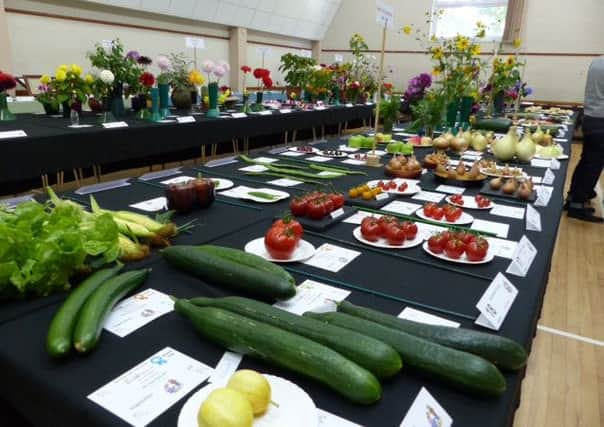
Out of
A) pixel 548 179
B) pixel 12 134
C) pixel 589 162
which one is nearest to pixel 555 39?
pixel 589 162

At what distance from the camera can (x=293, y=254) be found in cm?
118

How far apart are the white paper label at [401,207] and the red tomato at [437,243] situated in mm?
351

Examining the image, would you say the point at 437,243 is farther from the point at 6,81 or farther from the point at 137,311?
the point at 6,81

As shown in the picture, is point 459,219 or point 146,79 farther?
point 146,79

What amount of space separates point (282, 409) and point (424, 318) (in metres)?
0.41

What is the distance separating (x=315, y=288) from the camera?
104cm

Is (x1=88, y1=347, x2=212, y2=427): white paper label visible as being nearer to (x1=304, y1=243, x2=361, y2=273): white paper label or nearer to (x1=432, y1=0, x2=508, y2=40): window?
(x1=304, y1=243, x2=361, y2=273): white paper label

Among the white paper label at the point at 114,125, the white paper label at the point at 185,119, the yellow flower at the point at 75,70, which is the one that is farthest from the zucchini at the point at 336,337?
the white paper label at the point at 185,119

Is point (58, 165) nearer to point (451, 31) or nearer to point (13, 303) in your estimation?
Result: point (13, 303)

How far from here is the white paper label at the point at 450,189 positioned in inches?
76.5

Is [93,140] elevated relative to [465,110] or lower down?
lower down

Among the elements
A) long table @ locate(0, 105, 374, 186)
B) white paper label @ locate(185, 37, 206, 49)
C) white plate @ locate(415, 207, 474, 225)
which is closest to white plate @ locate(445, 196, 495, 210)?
white plate @ locate(415, 207, 474, 225)

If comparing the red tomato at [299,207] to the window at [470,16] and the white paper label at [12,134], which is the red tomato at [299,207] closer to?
the white paper label at [12,134]

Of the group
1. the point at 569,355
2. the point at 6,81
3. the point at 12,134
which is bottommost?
the point at 569,355
